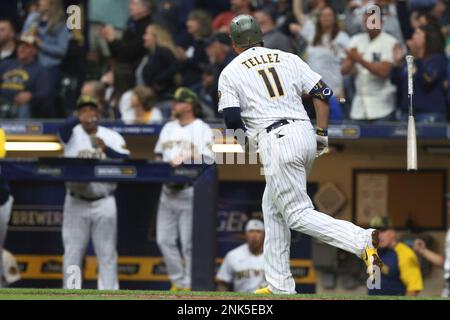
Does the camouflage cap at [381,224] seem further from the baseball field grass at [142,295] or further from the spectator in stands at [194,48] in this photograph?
the baseball field grass at [142,295]

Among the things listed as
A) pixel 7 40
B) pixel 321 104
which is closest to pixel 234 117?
pixel 321 104

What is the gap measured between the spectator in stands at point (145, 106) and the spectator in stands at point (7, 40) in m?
1.61

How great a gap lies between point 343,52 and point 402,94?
77 cm

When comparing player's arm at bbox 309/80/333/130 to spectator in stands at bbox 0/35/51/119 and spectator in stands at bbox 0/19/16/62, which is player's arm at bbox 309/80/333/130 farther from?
spectator in stands at bbox 0/19/16/62

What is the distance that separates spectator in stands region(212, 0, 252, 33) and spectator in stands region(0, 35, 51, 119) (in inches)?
78.0

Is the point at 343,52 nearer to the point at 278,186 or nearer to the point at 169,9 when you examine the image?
the point at 169,9

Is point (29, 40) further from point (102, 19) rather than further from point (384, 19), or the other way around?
point (384, 19)

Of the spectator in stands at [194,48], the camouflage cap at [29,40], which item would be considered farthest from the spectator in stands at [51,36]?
the spectator in stands at [194,48]

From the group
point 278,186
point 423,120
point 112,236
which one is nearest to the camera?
point 278,186

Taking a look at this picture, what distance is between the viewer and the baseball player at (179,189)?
12023 mm

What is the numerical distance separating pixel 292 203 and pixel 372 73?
16.4 ft

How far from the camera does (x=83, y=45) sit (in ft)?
46.7

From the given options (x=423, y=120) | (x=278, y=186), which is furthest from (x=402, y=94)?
(x=278, y=186)

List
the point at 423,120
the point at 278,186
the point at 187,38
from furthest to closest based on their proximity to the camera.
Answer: the point at 187,38
the point at 423,120
the point at 278,186
